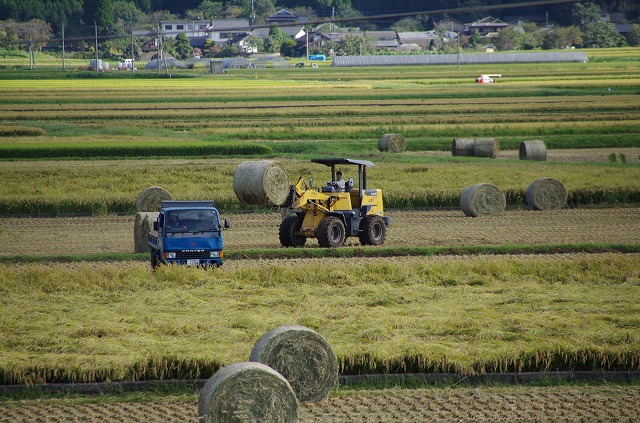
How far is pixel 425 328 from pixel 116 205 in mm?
20596

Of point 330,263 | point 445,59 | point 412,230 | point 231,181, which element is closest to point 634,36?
point 445,59

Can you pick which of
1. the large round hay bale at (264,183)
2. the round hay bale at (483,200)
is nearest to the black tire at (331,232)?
the large round hay bale at (264,183)

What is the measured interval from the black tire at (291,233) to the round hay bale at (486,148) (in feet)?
75.5

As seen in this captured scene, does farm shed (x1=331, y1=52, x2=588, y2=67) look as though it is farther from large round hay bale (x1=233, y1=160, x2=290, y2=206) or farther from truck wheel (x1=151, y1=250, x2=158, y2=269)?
truck wheel (x1=151, y1=250, x2=158, y2=269)

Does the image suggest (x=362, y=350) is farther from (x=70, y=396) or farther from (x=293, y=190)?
(x=293, y=190)

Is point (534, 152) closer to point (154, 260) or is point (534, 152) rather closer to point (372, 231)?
point (372, 231)

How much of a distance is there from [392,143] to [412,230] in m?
20.6

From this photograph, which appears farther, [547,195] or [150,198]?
[547,195]

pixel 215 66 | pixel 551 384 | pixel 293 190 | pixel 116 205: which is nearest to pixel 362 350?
pixel 551 384

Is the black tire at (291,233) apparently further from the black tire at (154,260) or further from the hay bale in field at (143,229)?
the black tire at (154,260)

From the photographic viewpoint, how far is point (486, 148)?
5078 cm

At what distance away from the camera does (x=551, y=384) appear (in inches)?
659

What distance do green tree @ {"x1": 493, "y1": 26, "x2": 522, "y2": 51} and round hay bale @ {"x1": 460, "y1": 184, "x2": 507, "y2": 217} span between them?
16776 cm

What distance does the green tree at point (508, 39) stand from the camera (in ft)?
649
